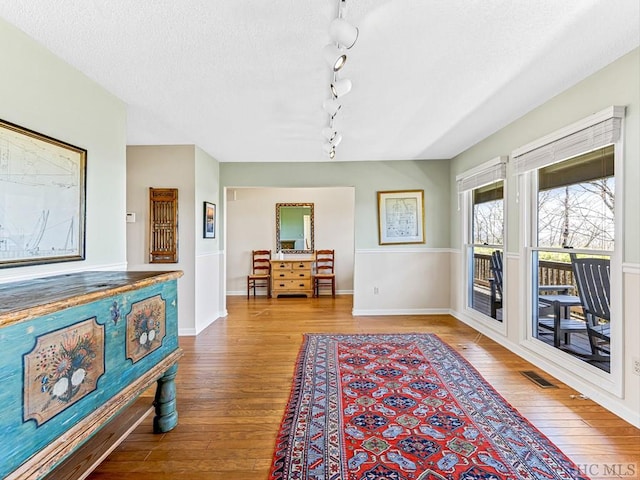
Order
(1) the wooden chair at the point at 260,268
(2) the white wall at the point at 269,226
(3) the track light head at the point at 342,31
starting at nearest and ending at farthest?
(3) the track light head at the point at 342,31 → (1) the wooden chair at the point at 260,268 → (2) the white wall at the point at 269,226

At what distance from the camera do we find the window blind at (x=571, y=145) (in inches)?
80.6

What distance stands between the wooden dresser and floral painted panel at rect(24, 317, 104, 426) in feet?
16.2

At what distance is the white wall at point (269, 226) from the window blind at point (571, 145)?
3962 mm

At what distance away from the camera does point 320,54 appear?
1902mm

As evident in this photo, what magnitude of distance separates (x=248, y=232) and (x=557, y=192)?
5.39 meters

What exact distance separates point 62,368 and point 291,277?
16.9ft

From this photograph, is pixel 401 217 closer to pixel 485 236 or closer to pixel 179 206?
pixel 485 236

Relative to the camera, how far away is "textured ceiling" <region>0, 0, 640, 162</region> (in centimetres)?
155

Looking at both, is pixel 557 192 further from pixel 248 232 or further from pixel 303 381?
pixel 248 232

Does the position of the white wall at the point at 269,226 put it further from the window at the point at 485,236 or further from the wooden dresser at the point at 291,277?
the window at the point at 485,236

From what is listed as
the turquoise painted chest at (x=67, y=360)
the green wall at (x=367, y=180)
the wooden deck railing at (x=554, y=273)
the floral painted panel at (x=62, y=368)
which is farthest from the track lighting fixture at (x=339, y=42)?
the green wall at (x=367, y=180)

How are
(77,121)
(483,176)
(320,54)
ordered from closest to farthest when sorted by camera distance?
(320,54)
(77,121)
(483,176)

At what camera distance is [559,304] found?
105 inches

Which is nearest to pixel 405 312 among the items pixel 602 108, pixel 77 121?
pixel 602 108
